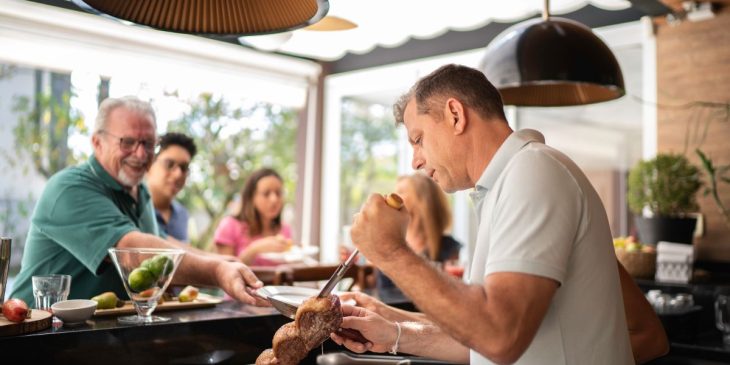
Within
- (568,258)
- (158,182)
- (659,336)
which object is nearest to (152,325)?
(568,258)

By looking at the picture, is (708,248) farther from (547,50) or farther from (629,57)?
(547,50)

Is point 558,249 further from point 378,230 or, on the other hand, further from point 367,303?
point 367,303

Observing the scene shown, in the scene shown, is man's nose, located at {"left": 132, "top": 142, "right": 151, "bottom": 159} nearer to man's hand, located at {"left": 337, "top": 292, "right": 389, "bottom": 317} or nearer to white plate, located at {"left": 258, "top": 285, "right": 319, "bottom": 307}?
white plate, located at {"left": 258, "top": 285, "right": 319, "bottom": 307}

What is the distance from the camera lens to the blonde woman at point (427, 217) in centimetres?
440

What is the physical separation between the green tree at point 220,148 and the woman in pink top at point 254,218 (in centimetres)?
106

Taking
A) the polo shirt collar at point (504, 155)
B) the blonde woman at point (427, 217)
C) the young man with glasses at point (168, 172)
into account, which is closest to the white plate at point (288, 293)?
the polo shirt collar at point (504, 155)

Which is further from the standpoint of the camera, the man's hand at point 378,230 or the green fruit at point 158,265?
the green fruit at point 158,265

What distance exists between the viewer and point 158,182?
4.02 m

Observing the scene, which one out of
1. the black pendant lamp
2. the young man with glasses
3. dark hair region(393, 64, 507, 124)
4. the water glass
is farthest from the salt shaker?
the young man with glasses

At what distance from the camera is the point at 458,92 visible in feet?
5.01

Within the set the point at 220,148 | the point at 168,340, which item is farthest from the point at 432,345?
the point at 220,148

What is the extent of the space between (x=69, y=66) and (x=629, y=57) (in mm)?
3735

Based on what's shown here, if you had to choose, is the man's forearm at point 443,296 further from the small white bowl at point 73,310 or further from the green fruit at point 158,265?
the small white bowl at point 73,310

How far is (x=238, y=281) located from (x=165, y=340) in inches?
11.2
